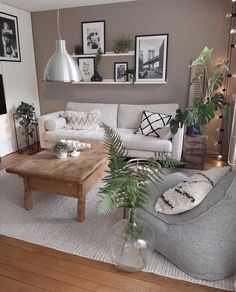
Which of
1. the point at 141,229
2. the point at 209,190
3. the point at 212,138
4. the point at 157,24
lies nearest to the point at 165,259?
the point at 141,229

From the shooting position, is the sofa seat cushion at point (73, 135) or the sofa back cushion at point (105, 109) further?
the sofa back cushion at point (105, 109)

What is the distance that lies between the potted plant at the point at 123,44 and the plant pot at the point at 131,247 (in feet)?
10.3

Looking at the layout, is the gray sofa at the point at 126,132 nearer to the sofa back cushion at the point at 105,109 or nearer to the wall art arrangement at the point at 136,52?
the sofa back cushion at the point at 105,109

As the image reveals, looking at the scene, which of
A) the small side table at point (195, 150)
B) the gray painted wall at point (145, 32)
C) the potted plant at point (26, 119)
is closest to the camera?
the small side table at point (195, 150)

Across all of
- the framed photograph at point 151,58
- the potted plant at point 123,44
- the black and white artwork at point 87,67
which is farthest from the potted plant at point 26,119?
the framed photograph at point 151,58

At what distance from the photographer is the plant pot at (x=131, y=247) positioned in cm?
165

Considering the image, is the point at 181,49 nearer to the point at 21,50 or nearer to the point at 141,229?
the point at 21,50

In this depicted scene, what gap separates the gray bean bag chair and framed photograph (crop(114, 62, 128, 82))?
9.68 ft

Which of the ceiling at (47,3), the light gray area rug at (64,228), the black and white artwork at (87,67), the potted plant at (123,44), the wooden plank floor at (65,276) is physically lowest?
the wooden plank floor at (65,276)

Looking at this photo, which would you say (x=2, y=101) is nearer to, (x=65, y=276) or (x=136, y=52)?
(x=136, y=52)

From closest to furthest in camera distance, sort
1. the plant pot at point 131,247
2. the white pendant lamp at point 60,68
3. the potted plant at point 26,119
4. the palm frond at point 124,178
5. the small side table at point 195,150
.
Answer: the palm frond at point 124,178 → the plant pot at point 131,247 → the white pendant lamp at point 60,68 → the small side table at point 195,150 → the potted plant at point 26,119

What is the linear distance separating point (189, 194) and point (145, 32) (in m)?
3.16

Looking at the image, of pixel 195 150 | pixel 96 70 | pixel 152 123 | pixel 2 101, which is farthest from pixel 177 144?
pixel 2 101

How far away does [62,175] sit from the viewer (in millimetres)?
2232
